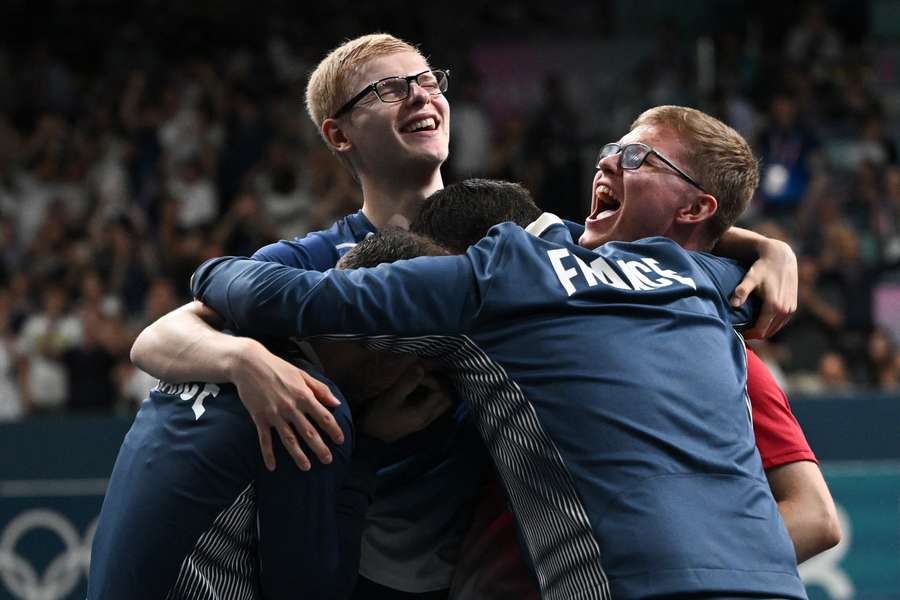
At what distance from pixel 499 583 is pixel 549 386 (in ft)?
2.37

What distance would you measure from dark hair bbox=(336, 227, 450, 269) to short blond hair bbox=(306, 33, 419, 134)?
3.36 feet

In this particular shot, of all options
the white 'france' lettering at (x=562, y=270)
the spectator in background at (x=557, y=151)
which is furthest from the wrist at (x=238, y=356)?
the spectator in background at (x=557, y=151)

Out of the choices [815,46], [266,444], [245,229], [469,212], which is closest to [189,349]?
[266,444]

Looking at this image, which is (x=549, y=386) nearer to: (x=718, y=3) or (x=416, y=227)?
(x=416, y=227)

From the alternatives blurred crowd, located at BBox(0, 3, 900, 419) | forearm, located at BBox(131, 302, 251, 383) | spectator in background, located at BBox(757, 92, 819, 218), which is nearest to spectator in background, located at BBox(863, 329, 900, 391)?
blurred crowd, located at BBox(0, 3, 900, 419)

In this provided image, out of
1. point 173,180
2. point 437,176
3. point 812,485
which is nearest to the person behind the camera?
point 812,485

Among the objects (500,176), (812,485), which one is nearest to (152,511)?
(812,485)

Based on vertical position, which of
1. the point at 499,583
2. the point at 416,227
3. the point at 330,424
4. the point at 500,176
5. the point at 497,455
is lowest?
the point at 500,176

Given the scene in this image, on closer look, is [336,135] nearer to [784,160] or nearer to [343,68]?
[343,68]

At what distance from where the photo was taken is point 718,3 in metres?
15.7

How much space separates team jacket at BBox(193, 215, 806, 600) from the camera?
2.60 meters

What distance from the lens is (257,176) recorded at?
11.8 meters


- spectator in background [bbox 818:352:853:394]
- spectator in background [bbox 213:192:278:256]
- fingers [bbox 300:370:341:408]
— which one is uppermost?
fingers [bbox 300:370:341:408]

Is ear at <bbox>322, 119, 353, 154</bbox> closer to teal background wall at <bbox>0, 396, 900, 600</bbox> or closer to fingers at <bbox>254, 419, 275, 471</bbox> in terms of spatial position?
fingers at <bbox>254, 419, 275, 471</bbox>
